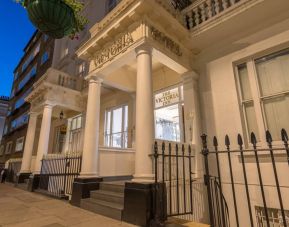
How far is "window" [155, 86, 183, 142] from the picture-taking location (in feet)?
19.5

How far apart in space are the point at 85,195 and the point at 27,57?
20328 millimetres

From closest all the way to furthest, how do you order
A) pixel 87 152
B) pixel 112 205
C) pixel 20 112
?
pixel 112 205 < pixel 87 152 < pixel 20 112

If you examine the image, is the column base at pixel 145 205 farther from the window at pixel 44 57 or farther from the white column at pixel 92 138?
the window at pixel 44 57

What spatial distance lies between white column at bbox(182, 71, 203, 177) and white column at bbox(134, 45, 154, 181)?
165 centimetres

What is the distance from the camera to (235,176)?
4.08 meters

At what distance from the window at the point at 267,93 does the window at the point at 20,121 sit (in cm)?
1594

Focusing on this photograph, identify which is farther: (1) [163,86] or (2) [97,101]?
(1) [163,86]

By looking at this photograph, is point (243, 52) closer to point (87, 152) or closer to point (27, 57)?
point (87, 152)

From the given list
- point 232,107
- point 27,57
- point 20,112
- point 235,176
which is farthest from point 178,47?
point 27,57

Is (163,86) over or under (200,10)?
under

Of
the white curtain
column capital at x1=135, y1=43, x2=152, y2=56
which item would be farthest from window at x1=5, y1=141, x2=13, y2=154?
the white curtain

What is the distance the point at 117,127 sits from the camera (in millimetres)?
7941

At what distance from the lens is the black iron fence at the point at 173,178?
2.94 meters

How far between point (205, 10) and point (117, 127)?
5.22 m
